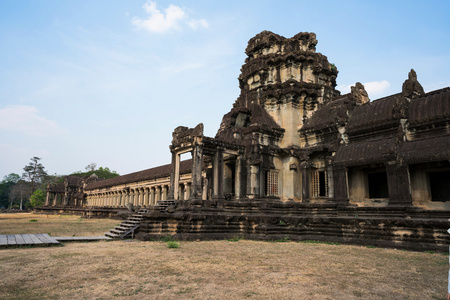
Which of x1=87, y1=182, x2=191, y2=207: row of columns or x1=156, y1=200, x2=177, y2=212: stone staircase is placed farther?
x1=87, y1=182, x2=191, y2=207: row of columns

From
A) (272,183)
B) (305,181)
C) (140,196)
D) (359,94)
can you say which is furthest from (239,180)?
(140,196)

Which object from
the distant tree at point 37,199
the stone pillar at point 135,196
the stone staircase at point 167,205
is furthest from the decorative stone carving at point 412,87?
the distant tree at point 37,199

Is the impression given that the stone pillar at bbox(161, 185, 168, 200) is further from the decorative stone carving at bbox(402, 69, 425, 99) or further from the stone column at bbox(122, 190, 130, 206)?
the decorative stone carving at bbox(402, 69, 425, 99)

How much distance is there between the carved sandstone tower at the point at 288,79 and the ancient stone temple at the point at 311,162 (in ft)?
0.23

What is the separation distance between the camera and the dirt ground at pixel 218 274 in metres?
4.95

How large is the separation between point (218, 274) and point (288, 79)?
1558cm

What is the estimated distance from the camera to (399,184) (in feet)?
41.7

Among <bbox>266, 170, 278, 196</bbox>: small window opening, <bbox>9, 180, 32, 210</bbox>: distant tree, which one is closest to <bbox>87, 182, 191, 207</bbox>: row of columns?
<bbox>266, 170, 278, 196</bbox>: small window opening

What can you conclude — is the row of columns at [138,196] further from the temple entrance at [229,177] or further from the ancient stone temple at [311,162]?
the ancient stone temple at [311,162]

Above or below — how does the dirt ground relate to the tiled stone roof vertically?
below

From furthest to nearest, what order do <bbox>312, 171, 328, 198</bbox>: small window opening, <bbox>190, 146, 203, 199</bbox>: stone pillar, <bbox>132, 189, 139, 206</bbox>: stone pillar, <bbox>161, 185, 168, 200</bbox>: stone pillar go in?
<bbox>132, 189, 139, 206</bbox>: stone pillar < <bbox>161, 185, 168, 200</bbox>: stone pillar < <bbox>312, 171, 328, 198</bbox>: small window opening < <bbox>190, 146, 203, 199</bbox>: stone pillar

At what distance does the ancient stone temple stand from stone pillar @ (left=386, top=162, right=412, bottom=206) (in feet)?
0.13

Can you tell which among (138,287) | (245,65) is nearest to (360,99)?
(245,65)

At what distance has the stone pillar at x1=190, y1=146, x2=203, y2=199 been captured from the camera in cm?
1470
